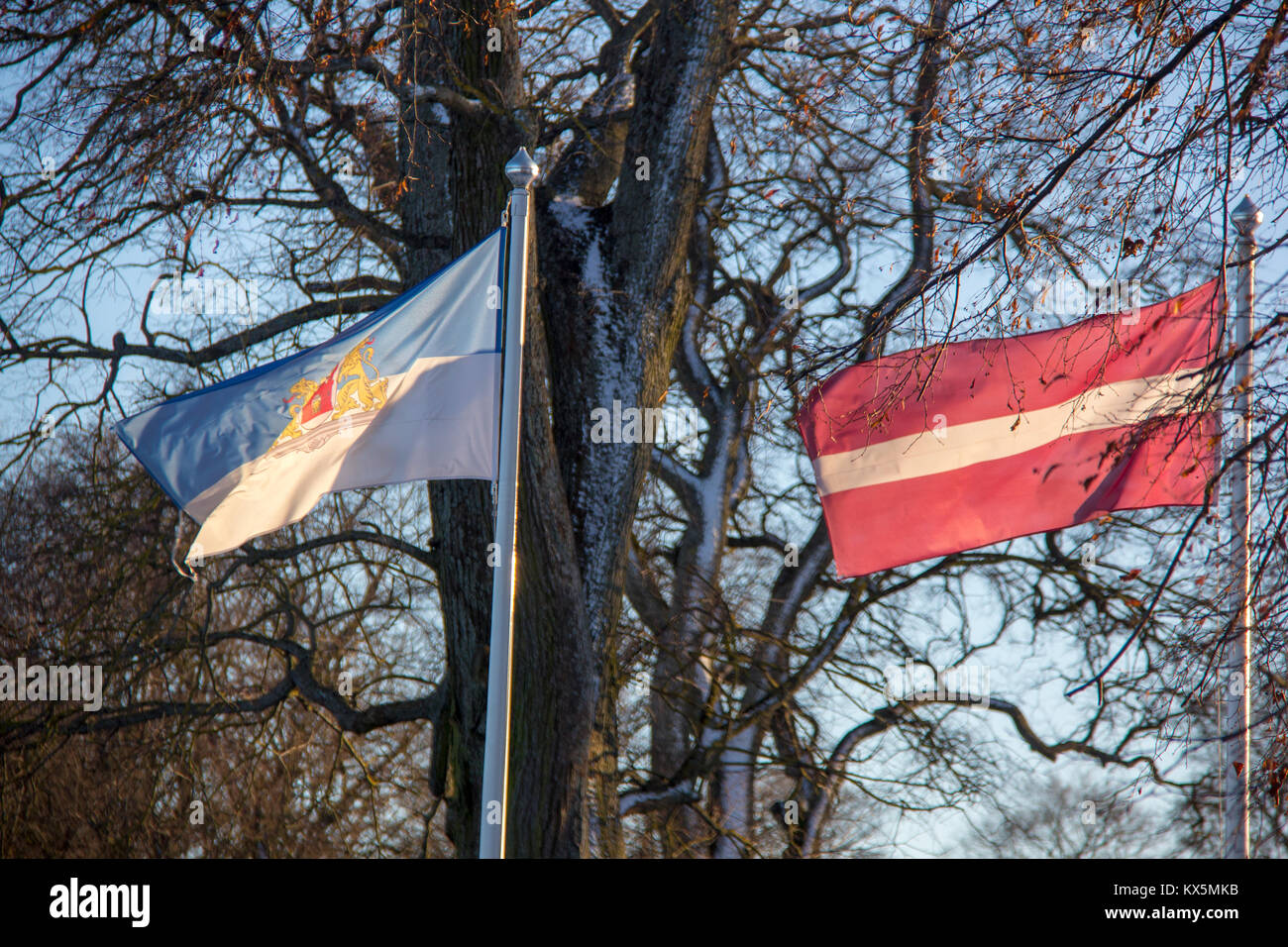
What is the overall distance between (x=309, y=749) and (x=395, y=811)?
1306 mm

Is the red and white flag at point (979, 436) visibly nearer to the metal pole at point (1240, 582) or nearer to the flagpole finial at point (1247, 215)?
the metal pole at point (1240, 582)

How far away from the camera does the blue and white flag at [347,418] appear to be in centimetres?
592

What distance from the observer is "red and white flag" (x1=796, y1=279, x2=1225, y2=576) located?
24.8ft

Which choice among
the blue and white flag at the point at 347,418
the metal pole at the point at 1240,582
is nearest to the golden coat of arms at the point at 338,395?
the blue and white flag at the point at 347,418

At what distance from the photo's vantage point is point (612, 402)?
27.4 ft

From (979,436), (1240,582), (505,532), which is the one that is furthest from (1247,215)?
(505,532)

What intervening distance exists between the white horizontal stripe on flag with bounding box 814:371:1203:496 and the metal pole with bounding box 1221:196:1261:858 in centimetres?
67

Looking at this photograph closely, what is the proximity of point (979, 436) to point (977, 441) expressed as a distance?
4cm

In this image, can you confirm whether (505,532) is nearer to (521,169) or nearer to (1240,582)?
(521,169)

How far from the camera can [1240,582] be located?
6.23 m

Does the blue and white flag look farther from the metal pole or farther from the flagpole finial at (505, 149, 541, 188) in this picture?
the metal pole

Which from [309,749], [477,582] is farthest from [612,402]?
[309,749]

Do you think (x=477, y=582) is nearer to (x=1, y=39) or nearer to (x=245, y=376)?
(x=245, y=376)

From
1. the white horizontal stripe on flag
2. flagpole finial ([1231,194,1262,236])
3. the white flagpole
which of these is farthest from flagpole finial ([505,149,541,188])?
flagpole finial ([1231,194,1262,236])
